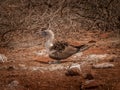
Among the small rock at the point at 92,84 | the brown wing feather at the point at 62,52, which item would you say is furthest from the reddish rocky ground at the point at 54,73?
the brown wing feather at the point at 62,52

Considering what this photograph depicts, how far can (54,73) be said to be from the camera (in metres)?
6.71

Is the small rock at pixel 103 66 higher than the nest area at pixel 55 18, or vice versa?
the nest area at pixel 55 18

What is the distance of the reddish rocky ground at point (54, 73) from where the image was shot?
6.05 m

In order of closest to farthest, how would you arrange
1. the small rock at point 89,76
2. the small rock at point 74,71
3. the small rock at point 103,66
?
the small rock at point 89,76 → the small rock at point 74,71 → the small rock at point 103,66

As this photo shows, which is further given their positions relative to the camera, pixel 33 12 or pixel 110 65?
pixel 33 12

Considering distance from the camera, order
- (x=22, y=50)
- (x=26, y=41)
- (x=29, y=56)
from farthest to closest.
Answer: (x=26, y=41) → (x=22, y=50) → (x=29, y=56)

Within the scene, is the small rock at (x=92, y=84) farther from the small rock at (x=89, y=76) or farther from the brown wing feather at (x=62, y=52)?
the brown wing feather at (x=62, y=52)

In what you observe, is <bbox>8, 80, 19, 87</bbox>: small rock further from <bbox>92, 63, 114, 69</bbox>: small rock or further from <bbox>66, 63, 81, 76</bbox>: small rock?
<bbox>92, 63, 114, 69</bbox>: small rock

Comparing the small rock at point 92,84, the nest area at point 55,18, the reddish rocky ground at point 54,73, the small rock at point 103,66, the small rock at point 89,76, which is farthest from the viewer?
the nest area at point 55,18

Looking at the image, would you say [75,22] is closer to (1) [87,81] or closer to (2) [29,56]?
(2) [29,56]

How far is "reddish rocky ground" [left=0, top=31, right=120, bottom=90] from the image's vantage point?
6047 mm

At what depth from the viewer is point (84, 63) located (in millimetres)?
7059

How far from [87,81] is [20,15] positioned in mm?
4563

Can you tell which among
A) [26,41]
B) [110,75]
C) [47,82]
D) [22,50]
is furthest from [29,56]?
[110,75]
